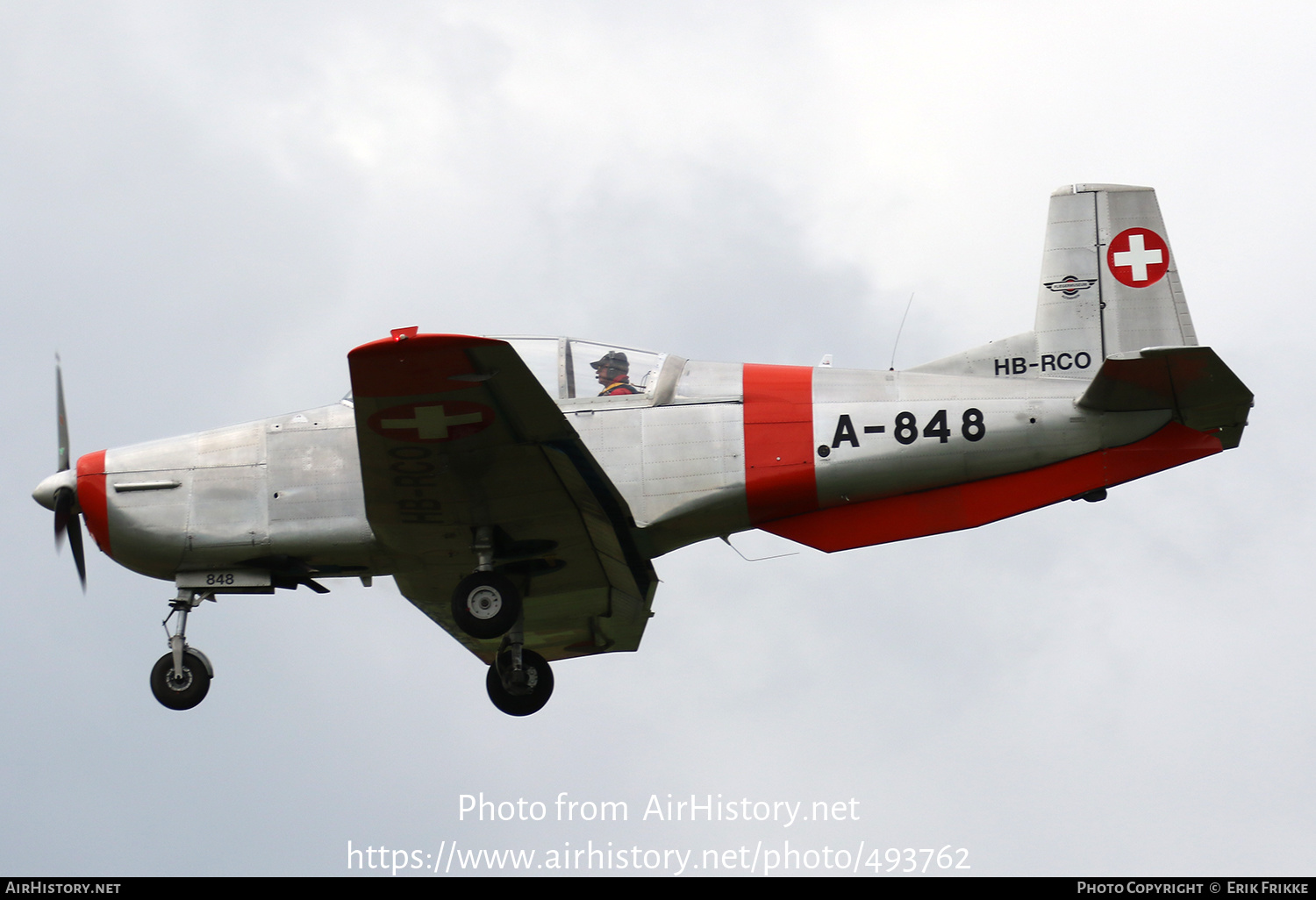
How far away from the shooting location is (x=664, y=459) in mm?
11844

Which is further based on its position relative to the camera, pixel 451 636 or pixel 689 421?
pixel 451 636

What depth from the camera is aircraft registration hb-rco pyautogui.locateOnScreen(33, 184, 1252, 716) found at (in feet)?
37.3

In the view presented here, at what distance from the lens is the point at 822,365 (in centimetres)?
1227

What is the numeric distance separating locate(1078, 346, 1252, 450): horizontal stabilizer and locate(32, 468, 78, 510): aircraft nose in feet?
28.0

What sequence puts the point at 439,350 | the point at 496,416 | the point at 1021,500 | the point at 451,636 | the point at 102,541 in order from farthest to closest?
the point at 451,636
the point at 102,541
the point at 1021,500
the point at 496,416
the point at 439,350

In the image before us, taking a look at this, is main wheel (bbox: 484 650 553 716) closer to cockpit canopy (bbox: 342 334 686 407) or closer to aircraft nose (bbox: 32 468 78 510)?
cockpit canopy (bbox: 342 334 686 407)

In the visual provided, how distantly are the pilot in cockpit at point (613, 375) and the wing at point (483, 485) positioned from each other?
924 millimetres

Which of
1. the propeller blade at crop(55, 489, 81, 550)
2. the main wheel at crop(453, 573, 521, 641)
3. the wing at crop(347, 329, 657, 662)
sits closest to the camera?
the wing at crop(347, 329, 657, 662)

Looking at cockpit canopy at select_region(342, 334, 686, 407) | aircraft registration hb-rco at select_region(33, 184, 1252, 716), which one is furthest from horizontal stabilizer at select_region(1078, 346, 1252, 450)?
cockpit canopy at select_region(342, 334, 686, 407)

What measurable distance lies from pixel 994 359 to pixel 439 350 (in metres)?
5.05

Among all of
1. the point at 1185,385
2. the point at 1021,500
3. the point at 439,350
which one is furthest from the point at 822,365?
the point at 439,350

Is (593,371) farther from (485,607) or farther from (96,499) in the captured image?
(96,499)

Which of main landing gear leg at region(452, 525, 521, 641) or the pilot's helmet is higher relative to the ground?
the pilot's helmet

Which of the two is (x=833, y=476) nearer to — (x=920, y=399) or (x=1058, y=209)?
(x=920, y=399)
